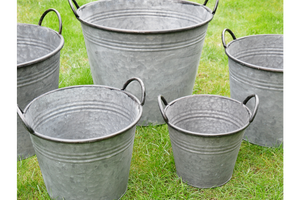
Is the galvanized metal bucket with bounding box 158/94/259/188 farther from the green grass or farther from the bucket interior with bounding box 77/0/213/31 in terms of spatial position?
the bucket interior with bounding box 77/0/213/31

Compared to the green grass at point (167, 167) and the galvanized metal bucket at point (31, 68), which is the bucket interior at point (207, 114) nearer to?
the green grass at point (167, 167)

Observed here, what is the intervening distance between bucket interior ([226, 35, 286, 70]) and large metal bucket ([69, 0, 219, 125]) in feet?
1.26

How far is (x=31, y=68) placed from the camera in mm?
2176

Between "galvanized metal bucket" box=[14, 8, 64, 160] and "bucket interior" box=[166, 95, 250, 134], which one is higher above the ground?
"galvanized metal bucket" box=[14, 8, 64, 160]

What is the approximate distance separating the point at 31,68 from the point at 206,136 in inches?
45.5

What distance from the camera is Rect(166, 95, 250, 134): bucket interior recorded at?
234 centimetres

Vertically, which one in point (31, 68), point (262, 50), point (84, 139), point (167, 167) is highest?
point (31, 68)

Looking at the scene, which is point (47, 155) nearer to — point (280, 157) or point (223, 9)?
point (280, 157)

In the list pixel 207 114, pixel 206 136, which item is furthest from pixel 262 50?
pixel 206 136

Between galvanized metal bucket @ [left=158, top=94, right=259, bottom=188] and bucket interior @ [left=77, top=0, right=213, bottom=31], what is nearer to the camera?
galvanized metal bucket @ [left=158, top=94, right=259, bottom=188]

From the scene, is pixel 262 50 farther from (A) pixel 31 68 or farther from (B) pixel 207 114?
(A) pixel 31 68

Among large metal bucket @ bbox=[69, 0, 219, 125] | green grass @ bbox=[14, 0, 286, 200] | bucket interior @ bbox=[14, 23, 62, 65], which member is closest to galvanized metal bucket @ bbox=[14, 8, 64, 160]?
bucket interior @ bbox=[14, 23, 62, 65]

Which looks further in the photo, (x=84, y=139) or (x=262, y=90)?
(x=262, y=90)

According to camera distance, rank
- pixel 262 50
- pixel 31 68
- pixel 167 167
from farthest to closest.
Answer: pixel 262 50 → pixel 167 167 → pixel 31 68
